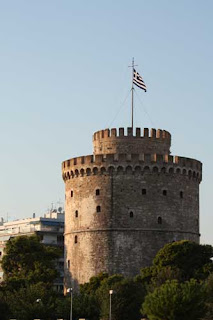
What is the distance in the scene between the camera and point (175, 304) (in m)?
44.6

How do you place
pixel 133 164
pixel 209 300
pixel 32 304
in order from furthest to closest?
pixel 133 164 < pixel 32 304 < pixel 209 300

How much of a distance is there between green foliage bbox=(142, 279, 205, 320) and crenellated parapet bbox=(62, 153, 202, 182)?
103 feet

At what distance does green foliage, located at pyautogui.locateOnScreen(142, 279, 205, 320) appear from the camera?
146ft

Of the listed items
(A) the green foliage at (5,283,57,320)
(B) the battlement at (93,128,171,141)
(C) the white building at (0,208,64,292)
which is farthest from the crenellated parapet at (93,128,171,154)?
(C) the white building at (0,208,64,292)

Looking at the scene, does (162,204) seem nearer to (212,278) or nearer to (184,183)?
(184,183)

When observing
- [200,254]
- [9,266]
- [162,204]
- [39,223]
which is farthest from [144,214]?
[39,223]

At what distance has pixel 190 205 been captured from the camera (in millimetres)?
78250

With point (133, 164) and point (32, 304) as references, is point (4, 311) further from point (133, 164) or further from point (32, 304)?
point (133, 164)

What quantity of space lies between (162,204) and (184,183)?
11.8 ft

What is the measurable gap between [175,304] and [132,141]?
1444 inches

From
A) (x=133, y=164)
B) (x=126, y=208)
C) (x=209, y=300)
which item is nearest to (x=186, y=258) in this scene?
(x=126, y=208)

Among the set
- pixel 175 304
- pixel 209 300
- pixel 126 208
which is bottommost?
pixel 175 304

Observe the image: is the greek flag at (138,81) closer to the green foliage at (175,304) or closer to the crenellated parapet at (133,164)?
the crenellated parapet at (133,164)

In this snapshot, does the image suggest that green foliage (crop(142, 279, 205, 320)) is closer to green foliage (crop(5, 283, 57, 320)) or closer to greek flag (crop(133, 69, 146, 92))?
green foliage (crop(5, 283, 57, 320))
